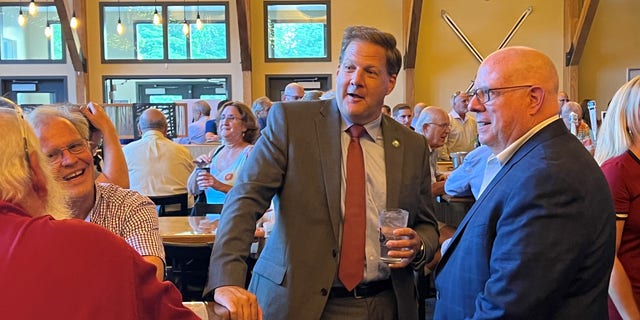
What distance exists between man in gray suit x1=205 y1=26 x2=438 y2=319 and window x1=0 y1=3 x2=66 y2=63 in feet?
35.5

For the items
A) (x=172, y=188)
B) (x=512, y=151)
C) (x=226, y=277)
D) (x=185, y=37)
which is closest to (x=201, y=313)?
(x=226, y=277)

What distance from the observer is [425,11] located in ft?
36.9

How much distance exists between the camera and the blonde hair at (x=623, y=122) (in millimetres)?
1980

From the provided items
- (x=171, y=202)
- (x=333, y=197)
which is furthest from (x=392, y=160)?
(x=171, y=202)

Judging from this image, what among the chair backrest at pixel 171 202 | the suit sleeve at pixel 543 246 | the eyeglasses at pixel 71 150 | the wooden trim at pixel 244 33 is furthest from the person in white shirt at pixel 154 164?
the wooden trim at pixel 244 33

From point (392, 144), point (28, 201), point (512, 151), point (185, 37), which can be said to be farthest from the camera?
point (185, 37)

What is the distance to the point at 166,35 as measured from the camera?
11117 mm

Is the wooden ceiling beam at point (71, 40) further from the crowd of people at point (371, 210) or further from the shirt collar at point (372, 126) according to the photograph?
the shirt collar at point (372, 126)

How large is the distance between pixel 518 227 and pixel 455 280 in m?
0.31

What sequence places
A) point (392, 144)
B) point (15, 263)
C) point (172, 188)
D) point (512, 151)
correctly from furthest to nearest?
point (172, 188) < point (392, 144) < point (512, 151) < point (15, 263)

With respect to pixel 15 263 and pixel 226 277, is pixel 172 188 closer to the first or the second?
pixel 226 277

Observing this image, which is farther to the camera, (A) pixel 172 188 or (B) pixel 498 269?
(A) pixel 172 188

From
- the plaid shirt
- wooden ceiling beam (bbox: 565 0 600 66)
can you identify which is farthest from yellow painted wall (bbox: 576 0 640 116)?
the plaid shirt

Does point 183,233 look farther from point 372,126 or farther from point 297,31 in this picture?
point 297,31
